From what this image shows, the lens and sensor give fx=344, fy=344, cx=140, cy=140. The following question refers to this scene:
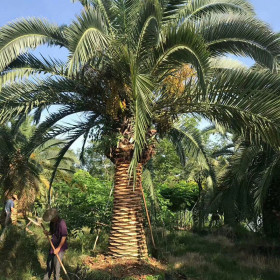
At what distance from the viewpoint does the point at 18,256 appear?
8.97 meters

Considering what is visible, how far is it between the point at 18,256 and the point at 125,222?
3241 millimetres

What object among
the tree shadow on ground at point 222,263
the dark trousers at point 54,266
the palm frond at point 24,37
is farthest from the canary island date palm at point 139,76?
the dark trousers at point 54,266

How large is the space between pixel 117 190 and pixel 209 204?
23.6ft

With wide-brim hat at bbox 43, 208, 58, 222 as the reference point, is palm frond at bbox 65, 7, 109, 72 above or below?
above

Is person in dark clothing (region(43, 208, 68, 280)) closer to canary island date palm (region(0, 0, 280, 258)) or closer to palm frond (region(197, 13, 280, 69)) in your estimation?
canary island date palm (region(0, 0, 280, 258))

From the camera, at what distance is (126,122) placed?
26.3 feet

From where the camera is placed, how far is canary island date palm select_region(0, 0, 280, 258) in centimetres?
657

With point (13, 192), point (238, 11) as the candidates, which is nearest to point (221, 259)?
point (238, 11)

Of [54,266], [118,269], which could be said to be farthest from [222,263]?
[54,266]

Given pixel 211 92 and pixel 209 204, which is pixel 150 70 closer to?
pixel 211 92

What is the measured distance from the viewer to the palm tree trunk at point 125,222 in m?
7.80

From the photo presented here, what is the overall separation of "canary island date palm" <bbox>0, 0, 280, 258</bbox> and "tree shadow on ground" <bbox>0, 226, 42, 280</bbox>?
78.7 inches

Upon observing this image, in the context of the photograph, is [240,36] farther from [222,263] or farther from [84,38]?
[222,263]

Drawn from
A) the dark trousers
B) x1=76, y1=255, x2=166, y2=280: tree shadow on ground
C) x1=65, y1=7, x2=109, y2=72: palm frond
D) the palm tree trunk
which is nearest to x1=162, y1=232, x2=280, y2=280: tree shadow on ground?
x1=76, y1=255, x2=166, y2=280: tree shadow on ground
